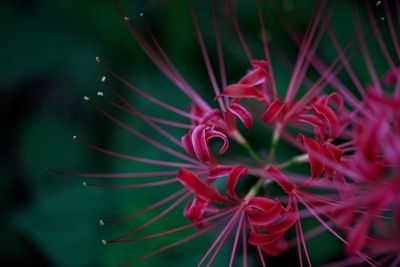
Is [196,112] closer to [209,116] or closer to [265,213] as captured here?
[209,116]

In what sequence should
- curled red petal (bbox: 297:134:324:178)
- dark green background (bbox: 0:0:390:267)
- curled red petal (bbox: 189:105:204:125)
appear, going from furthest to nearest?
dark green background (bbox: 0:0:390:267)
curled red petal (bbox: 189:105:204:125)
curled red petal (bbox: 297:134:324:178)

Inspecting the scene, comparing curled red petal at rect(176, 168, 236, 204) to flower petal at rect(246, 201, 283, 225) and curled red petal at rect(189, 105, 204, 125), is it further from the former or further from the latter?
curled red petal at rect(189, 105, 204, 125)

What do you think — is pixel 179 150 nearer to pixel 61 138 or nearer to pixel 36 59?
pixel 61 138

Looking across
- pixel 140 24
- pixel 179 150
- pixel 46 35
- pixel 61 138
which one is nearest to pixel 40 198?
pixel 61 138

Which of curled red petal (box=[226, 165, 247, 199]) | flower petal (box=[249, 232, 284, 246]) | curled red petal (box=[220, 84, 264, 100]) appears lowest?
flower petal (box=[249, 232, 284, 246])

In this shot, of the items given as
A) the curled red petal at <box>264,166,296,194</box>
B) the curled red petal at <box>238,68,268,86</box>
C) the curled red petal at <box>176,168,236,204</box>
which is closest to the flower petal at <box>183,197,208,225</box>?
the curled red petal at <box>176,168,236,204</box>

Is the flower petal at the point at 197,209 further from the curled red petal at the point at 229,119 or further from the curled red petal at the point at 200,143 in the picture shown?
the curled red petal at the point at 229,119
